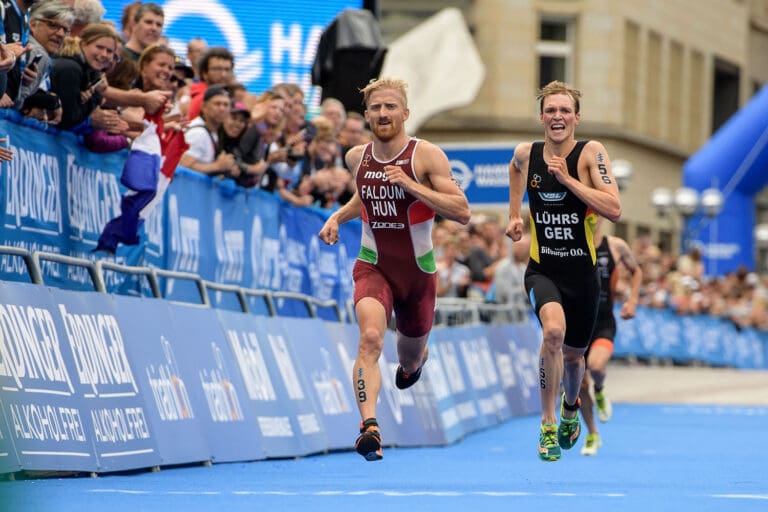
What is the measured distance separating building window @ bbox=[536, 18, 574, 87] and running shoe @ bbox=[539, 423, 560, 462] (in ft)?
132

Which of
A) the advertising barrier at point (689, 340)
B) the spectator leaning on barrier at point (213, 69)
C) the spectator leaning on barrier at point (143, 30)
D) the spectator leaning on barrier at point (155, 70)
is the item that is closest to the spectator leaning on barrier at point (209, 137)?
the spectator leaning on barrier at point (213, 69)

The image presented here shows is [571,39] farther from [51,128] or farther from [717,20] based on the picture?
[51,128]

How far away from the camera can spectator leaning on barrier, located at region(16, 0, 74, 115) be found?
11.3m

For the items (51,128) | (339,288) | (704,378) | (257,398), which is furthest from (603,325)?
(704,378)

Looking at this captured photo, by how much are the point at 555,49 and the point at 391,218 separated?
1615 inches

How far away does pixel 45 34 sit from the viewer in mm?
11516

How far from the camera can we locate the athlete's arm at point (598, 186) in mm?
11430

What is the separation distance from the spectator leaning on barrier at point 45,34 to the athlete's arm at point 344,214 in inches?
76.8

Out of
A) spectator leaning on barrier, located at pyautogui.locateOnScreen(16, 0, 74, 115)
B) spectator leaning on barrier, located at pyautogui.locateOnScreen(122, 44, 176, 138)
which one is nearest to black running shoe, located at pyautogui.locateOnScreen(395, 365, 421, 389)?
spectator leaning on barrier, located at pyautogui.locateOnScreen(122, 44, 176, 138)

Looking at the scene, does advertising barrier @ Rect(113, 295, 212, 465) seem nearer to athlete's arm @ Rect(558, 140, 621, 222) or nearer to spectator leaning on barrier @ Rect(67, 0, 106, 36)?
spectator leaning on barrier @ Rect(67, 0, 106, 36)

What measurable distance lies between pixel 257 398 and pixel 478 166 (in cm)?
1101

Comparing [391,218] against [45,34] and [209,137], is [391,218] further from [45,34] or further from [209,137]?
[209,137]

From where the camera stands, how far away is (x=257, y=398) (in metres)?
13.4

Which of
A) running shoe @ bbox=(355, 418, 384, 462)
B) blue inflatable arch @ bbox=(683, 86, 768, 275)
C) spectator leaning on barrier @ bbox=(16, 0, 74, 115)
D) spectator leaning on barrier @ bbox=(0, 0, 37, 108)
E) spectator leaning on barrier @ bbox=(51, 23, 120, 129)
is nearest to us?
running shoe @ bbox=(355, 418, 384, 462)
